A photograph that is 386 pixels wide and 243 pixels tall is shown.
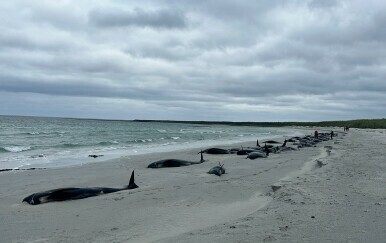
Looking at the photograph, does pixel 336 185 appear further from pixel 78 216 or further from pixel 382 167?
pixel 78 216

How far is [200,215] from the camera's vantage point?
25.2 ft

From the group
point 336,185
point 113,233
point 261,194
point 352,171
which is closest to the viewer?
point 113,233

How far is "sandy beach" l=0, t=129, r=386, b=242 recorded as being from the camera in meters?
6.20

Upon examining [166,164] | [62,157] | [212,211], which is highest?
[212,211]

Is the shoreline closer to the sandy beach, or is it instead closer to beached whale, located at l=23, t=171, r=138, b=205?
the sandy beach

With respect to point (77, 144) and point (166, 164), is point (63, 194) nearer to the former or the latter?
point (166, 164)

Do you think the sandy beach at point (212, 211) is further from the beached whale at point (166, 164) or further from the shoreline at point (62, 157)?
the shoreline at point (62, 157)

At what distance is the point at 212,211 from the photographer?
8.05 metres

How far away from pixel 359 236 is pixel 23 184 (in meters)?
10.2

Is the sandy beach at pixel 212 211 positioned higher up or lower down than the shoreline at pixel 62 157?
higher up

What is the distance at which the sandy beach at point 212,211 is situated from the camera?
20.3 ft

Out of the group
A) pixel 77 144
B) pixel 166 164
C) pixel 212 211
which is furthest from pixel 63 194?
pixel 77 144

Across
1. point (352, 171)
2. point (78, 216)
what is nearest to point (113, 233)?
point (78, 216)

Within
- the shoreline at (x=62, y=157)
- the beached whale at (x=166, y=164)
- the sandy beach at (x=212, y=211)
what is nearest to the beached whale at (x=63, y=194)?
the sandy beach at (x=212, y=211)
